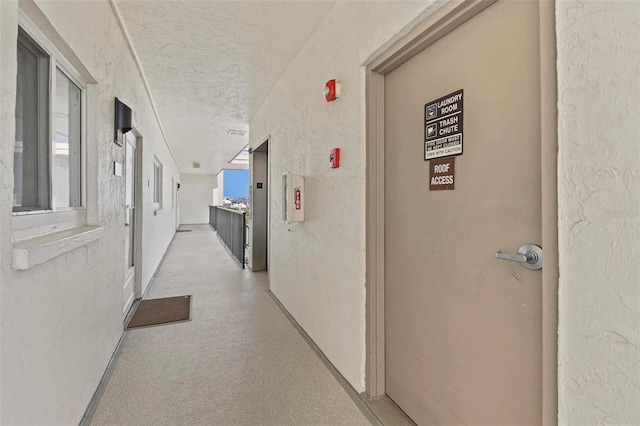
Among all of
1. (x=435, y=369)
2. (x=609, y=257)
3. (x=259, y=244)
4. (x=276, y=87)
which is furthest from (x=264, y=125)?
(x=609, y=257)

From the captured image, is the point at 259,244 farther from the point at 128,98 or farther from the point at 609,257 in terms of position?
the point at 609,257

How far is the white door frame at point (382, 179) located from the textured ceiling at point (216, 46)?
92cm

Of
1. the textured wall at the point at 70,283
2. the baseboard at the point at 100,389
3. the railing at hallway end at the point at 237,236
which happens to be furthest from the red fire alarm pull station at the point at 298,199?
Result: the railing at hallway end at the point at 237,236

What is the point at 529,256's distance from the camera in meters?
0.98

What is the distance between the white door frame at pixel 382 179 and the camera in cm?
85

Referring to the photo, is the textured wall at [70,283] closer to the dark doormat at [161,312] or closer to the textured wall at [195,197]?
the dark doormat at [161,312]

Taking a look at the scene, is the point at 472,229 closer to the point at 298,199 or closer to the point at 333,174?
the point at 333,174

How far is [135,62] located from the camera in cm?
276

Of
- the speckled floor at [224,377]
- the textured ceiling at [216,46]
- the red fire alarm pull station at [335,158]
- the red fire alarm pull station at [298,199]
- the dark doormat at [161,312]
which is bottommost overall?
the speckled floor at [224,377]

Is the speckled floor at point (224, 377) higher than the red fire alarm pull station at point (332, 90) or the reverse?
the reverse

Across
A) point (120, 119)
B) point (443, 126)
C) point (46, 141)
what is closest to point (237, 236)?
point (120, 119)

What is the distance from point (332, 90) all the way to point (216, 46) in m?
1.28

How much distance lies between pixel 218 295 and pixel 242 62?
8.50ft

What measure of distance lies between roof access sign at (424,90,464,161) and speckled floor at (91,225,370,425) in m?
1.42
